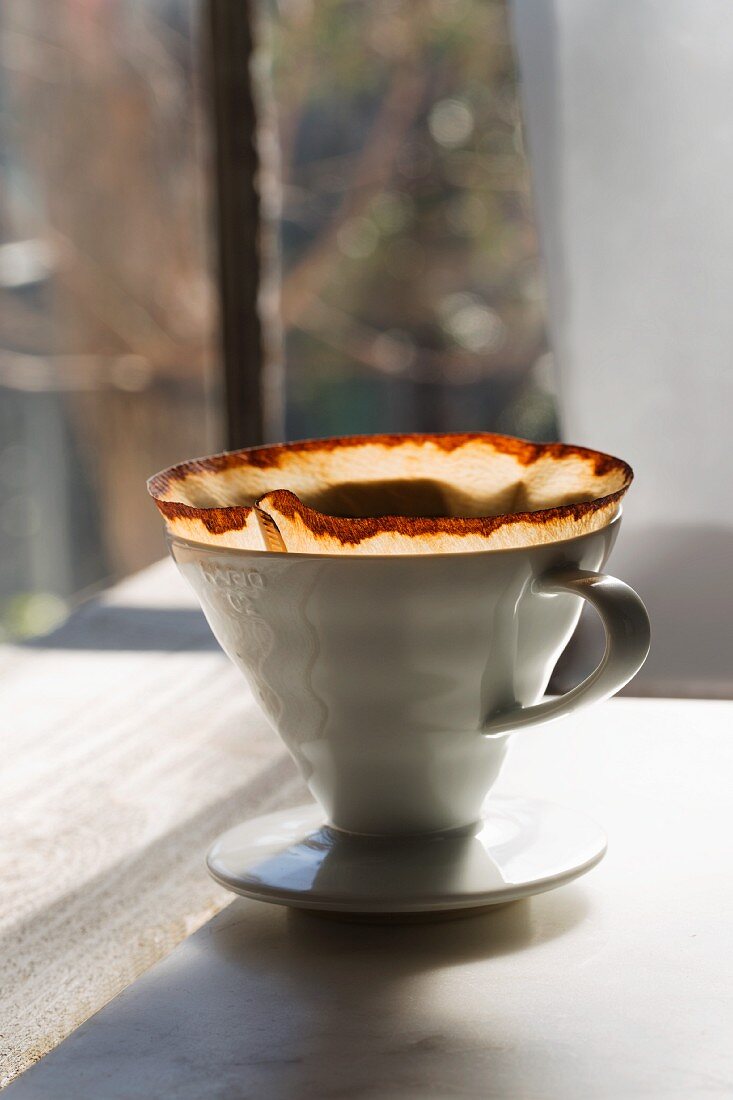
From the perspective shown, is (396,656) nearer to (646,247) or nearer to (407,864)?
(407,864)

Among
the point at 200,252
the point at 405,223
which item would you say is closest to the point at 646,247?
the point at 200,252

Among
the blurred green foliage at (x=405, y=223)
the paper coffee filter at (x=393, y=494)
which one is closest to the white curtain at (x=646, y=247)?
the paper coffee filter at (x=393, y=494)

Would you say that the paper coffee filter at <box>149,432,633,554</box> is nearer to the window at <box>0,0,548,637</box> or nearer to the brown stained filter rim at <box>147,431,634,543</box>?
the brown stained filter rim at <box>147,431,634,543</box>

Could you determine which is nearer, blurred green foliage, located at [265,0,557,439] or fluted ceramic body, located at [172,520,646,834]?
fluted ceramic body, located at [172,520,646,834]

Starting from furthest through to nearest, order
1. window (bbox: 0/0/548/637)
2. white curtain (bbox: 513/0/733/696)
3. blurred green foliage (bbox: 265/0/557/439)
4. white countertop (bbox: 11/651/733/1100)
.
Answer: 1. blurred green foliage (bbox: 265/0/557/439)
2. window (bbox: 0/0/548/637)
3. white curtain (bbox: 513/0/733/696)
4. white countertop (bbox: 11/651/733/1100)

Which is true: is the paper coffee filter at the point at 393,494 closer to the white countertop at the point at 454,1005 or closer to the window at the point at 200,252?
the white countertop at the point at 454,1005

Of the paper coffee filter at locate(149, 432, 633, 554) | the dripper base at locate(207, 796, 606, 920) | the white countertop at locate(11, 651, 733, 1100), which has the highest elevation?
the paper coffee filter at locate(149, 432, 633, 554)

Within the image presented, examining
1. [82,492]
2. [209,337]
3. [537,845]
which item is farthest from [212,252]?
[209,337]

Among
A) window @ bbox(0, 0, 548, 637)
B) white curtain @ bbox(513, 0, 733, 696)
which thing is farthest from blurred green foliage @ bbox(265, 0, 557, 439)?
white curtain @ bbox(513, 0, 733, 696)

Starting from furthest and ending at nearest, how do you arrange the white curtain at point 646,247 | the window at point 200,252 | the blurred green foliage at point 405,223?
the blurred green foliage at point 405,223 < the window at point 200,252 < the white curtain at point 646,247
